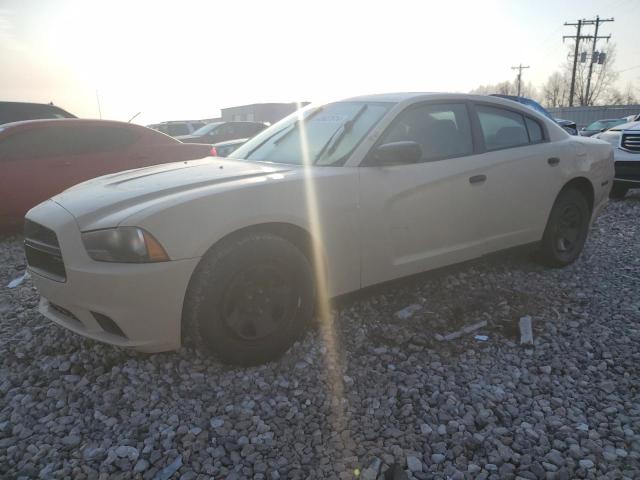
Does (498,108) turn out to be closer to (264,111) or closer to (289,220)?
(289,220)

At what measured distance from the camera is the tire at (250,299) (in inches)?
96.0

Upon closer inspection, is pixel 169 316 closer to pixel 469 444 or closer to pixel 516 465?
pixel 469 444

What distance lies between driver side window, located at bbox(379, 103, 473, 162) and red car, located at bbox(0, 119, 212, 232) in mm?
4048

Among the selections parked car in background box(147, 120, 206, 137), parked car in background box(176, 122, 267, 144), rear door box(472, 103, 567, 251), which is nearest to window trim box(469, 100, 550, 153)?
rear door box(472, 103, 567, 251)

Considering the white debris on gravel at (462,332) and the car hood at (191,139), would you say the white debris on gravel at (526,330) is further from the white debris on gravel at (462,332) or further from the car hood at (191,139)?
the car hood at (191,139)

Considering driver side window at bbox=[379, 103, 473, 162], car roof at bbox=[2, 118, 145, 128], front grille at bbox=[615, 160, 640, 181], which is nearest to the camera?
driver side window at bbox=[379, 103, 473, 162]

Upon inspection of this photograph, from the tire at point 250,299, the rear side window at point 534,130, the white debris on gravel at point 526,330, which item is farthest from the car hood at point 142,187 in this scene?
the rear side window at point 534,130

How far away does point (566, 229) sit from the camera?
14.1ft

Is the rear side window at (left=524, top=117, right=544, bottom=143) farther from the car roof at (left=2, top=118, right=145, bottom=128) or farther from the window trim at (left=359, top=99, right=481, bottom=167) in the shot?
the car roof at (left=2, top=118, right=145, bottom=128)

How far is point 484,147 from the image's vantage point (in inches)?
143

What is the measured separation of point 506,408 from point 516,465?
413 millimetres

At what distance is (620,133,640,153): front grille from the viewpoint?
7.79 m

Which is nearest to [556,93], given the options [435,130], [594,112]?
[594,112]

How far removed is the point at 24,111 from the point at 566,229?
9.59 meters
